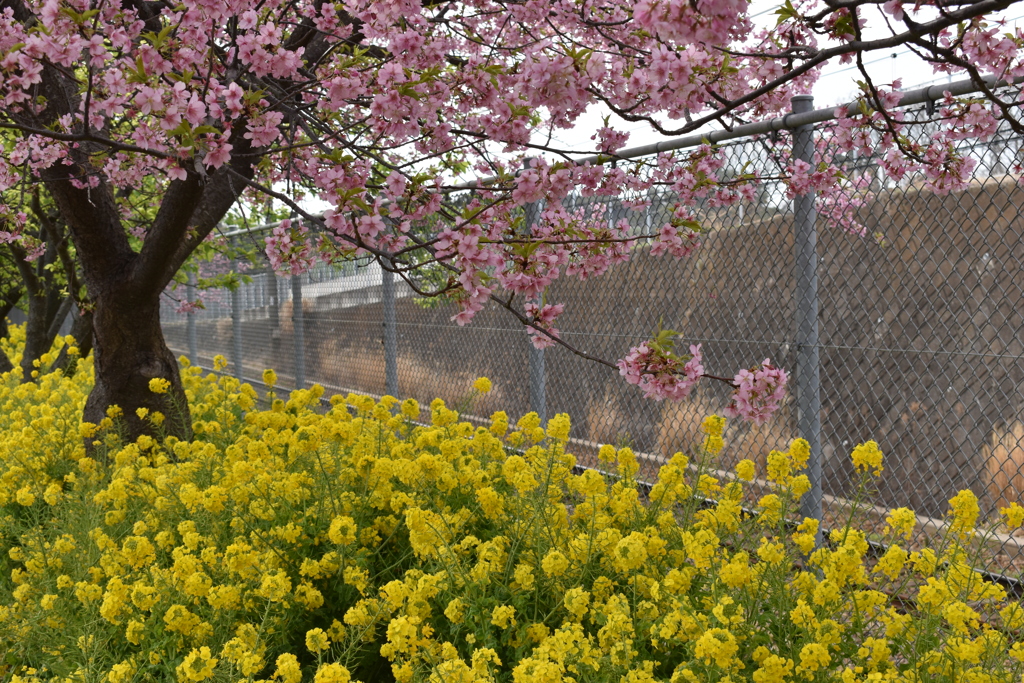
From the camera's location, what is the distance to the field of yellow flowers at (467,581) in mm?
2152

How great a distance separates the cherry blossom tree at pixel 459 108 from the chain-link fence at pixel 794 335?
1.82 feet

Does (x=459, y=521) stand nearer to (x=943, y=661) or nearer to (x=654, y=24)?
(x=943, y=661)

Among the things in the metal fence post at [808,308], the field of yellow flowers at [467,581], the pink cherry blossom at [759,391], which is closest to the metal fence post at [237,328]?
the field of yellow flowers at [467,581]

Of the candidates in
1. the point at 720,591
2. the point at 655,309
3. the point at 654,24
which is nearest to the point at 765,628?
the point at 720,591

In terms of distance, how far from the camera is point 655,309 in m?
7.73

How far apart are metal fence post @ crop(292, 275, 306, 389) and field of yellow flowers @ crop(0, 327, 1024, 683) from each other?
212 inches

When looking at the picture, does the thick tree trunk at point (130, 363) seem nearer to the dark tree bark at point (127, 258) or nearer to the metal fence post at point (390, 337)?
the dark tree bark at point (127, 258)

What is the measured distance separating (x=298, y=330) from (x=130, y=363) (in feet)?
13.7

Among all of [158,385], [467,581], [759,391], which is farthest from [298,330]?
[759,391]

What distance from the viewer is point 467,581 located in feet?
8.29

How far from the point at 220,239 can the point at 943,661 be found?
8.77m

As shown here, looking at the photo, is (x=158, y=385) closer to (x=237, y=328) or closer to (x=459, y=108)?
(x=459, y=108)

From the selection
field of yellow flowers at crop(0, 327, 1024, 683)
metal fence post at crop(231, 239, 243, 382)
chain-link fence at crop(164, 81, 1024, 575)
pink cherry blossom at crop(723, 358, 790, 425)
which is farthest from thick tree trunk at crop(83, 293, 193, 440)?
metal fence post at crop(231, 239, 243, 382)

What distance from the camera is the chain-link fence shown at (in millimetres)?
4277
